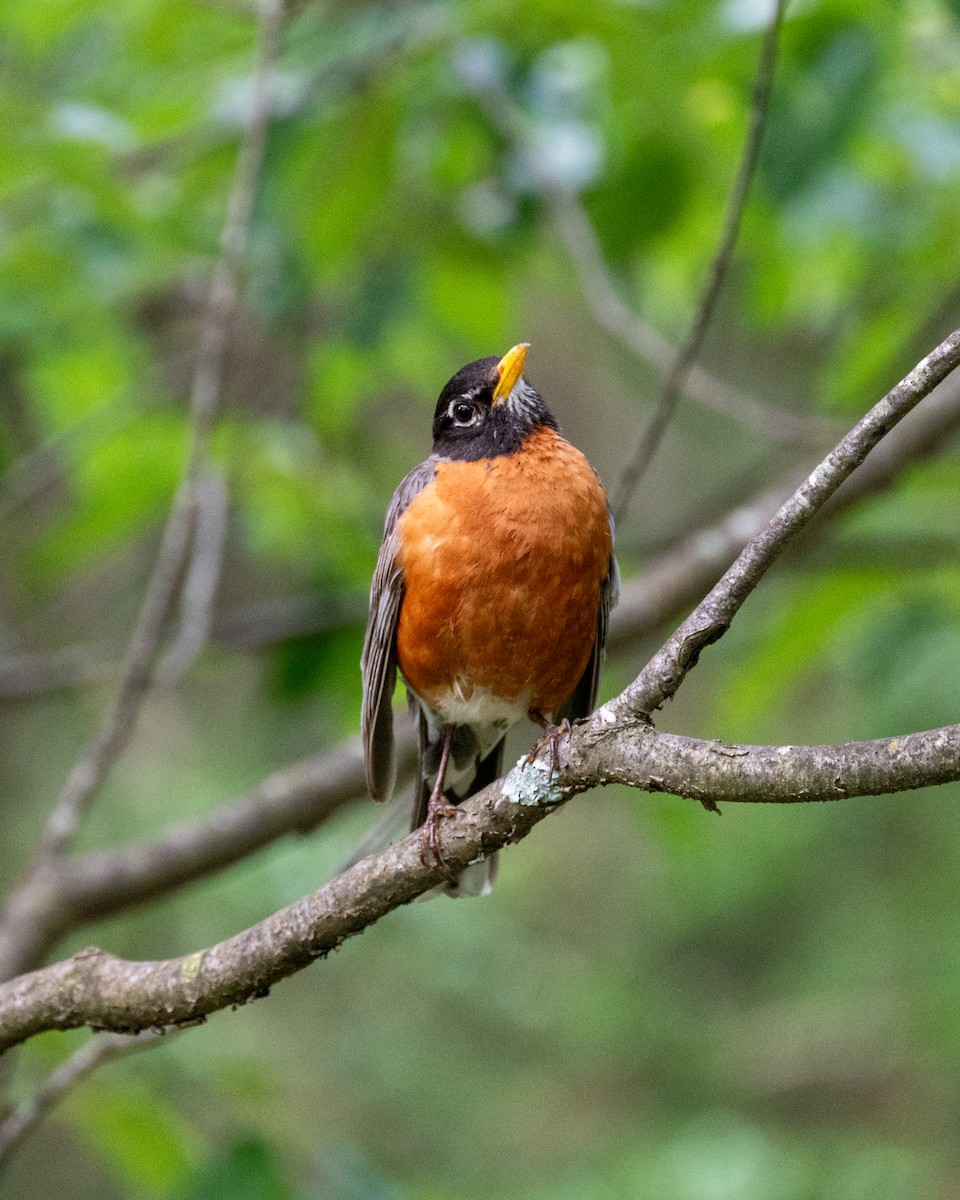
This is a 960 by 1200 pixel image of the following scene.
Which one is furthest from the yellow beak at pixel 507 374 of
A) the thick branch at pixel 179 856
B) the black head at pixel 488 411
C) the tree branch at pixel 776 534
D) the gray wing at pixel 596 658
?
the tree branch at pixel 776 534

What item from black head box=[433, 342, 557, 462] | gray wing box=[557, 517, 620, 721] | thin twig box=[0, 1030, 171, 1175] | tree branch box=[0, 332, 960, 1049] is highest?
black head box=[433, 342, 557, 462]

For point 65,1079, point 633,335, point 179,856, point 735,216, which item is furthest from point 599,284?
point 65,1079

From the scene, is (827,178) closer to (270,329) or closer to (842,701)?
(270,329)

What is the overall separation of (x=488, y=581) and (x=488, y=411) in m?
0.64

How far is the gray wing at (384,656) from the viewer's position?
381 cm

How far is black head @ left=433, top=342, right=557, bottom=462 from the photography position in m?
4.07

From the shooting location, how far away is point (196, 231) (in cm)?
451

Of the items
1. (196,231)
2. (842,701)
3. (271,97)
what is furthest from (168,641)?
(842,701)

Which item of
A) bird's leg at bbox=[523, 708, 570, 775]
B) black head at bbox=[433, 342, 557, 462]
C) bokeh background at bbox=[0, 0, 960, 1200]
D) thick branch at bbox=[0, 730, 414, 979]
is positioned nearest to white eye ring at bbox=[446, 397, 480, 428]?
black head at bbox=[433, 342, 557, 462]

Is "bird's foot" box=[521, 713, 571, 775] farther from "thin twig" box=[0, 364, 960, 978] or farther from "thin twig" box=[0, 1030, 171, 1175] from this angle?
"thin twig" box=[0, 364, 960, 978]

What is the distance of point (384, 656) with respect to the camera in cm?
396

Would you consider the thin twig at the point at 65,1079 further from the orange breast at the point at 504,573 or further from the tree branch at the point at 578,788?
the orange breast at the point at 504,573

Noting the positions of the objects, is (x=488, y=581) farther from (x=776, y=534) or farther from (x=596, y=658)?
(x=776, y=534)

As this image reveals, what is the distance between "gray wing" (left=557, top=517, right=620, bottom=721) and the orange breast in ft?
0.17
